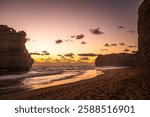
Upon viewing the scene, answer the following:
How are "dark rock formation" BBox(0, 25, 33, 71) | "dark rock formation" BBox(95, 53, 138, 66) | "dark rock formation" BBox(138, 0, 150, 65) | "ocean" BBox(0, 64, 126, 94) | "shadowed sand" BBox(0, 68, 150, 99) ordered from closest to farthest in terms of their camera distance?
1. "shadowed sand" BBox(0, 68, 150, 99)
2. "ocean" BBox(0, 64, 126, 94)
3. "dark rock formation" BBox(138, 0, 150, 65)
4. "dark rock formation" BBox(0, 25, 33, 71)
5. "dark rock formation" BBox(95, 53, 138, 66)

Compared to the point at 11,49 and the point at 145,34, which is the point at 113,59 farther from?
the point at 145,34

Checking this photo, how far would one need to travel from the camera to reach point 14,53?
222ft

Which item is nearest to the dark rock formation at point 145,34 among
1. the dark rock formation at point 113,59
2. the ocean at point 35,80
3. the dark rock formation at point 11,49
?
the ocean at point 35,80

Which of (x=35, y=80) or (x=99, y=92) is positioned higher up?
(x=99, y=92)

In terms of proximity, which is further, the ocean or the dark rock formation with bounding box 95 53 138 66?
the dark rock formation with bounding box 95 53 138 66

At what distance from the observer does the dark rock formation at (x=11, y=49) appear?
A: 6562 centimetres

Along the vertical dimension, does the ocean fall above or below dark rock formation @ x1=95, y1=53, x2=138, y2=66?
below

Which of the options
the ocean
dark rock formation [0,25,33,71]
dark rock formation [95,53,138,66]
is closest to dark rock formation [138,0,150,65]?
the ocean

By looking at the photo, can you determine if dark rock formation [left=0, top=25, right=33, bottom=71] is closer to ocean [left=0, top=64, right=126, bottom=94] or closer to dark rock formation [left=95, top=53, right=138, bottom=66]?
ocean [left=0, top=64, right=126, bottom=94]

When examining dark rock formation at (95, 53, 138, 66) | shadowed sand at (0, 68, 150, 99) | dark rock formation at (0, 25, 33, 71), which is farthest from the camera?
dark rock formation at (95, 53, 138, 66)

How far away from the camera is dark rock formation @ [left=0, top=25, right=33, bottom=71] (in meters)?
65.6

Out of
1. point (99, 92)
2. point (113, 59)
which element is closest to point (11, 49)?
point (99, 92)

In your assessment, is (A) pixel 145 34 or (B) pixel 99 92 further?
(A) pixel 145 34

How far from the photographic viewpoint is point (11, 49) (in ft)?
221
